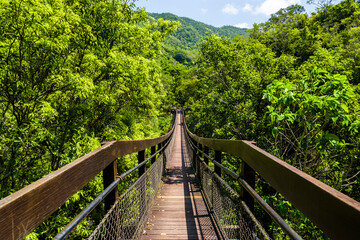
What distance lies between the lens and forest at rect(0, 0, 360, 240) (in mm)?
3277

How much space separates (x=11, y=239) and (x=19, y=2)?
161 inches

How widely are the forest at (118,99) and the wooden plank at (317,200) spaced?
1334 millimetres

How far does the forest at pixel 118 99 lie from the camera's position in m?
3.28

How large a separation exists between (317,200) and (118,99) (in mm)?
7915

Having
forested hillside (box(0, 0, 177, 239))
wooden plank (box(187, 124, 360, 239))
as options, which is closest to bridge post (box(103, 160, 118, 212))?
forested hillside (box(0, 0, 177, 239))

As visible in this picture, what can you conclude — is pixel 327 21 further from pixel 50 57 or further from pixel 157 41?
pixel 50 57

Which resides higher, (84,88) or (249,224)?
(84,88)

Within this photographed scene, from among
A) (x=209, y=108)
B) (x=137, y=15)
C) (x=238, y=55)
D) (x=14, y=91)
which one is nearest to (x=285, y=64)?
(x=238, y=55)

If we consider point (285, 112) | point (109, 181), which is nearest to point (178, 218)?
point (109, 181)

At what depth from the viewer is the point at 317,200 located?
2.26 ft

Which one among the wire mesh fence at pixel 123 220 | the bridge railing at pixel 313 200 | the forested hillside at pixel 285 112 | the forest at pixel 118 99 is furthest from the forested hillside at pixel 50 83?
the forested hillside at pixel 285 112

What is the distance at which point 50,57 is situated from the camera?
4.06 meters

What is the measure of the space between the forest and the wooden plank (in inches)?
52.5

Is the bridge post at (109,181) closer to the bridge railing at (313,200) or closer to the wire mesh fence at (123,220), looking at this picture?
the wire mesh fence at (123,220)
